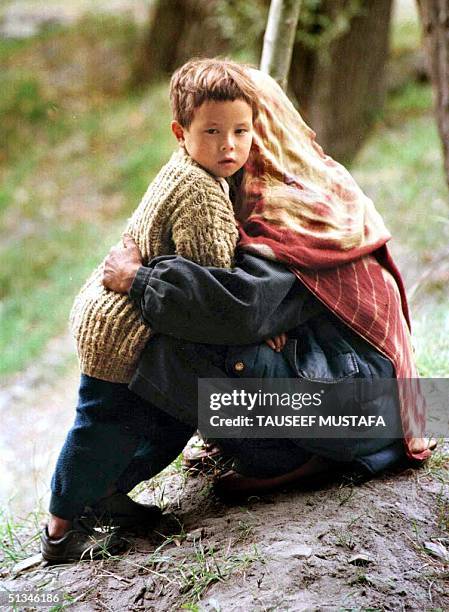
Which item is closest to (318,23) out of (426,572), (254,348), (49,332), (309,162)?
(49,332)

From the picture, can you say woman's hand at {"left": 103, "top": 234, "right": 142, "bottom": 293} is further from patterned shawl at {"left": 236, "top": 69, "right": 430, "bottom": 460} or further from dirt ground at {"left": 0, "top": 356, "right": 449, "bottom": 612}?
dirt ground at {"left": 0, "top": 356, "right": 449, "bottom": 612}

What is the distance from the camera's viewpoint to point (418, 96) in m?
9.10

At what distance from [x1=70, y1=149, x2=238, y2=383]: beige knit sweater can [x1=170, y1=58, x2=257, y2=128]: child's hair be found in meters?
0.15

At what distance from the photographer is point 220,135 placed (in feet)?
8.02

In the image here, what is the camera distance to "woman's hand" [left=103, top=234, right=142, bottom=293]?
8.33ft

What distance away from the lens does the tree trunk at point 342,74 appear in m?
5.86

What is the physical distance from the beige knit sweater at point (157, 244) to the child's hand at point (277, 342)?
0.96 ft

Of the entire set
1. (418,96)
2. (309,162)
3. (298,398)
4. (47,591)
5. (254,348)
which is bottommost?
(47,591)

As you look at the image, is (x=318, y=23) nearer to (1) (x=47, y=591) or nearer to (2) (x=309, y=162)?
(2) (x=309, y=162)

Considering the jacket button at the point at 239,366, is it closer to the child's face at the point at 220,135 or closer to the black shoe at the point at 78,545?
the child's face at the point at 220,135

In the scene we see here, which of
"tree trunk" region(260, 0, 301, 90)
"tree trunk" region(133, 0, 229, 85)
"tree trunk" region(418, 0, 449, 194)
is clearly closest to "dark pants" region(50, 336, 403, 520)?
"tree trunk" region(260, 0, 301, 90)

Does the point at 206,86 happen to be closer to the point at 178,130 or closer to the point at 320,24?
the point at 178,130

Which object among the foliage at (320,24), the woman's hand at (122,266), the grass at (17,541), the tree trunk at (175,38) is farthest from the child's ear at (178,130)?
the tree trunk at (175,38)

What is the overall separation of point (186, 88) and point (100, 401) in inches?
38.7
